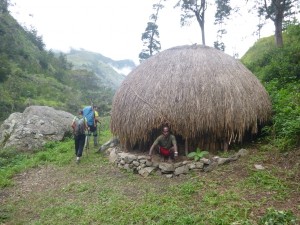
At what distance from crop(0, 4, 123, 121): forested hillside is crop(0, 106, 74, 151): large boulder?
4500mm

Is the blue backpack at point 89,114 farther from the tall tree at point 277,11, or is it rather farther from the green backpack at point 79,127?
A: the tall tree at point 277,11

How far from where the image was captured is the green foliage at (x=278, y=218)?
189 inches

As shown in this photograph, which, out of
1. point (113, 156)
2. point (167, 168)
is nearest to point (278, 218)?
point (167, 168)

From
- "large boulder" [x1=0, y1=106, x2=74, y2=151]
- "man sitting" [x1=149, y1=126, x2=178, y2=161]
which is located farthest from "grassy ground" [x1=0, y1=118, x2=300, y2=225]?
"large boulder" [x1=0, y1=106, x2=74, y2=151]

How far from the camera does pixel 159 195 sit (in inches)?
265

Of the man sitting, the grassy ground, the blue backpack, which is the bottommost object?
the grassy ground

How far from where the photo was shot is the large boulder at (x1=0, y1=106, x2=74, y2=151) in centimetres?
1244

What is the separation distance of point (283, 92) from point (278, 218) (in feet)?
19.0

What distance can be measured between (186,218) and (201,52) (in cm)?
552

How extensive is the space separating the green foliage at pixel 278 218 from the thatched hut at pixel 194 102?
131 inches

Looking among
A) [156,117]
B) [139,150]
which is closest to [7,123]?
[139,150]

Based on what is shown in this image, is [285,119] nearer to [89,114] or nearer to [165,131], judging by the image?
[165,131]

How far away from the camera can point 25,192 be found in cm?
815

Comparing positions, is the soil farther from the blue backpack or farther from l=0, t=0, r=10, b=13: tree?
l=0, t=0, r=10, b=13: tree
